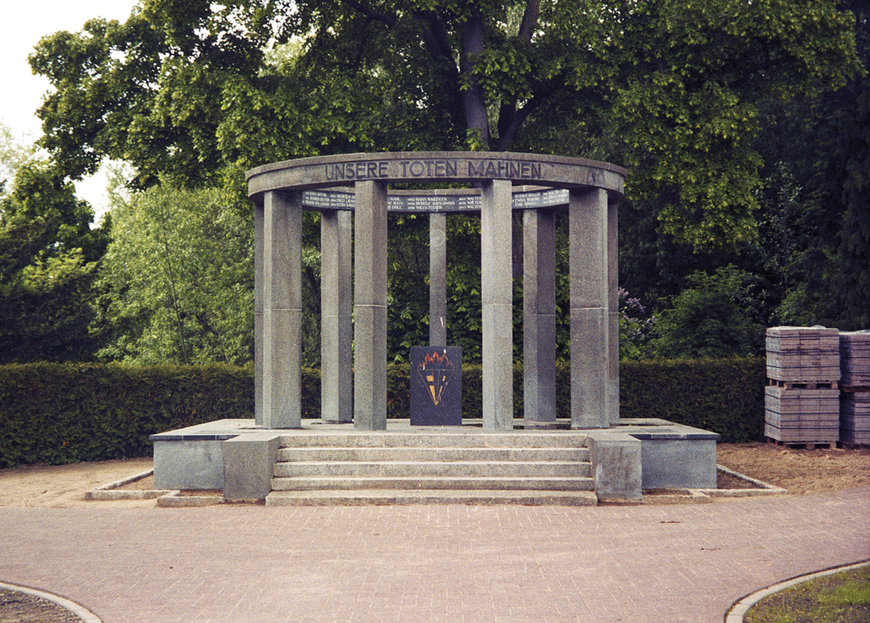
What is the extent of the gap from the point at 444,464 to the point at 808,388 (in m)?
8.96

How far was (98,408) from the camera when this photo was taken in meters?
18.0

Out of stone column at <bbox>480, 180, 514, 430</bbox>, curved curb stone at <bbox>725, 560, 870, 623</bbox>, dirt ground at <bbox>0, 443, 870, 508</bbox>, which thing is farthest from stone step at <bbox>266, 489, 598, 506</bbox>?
curved curb stone at <bbox>725, 560, 870, 623</bbox>

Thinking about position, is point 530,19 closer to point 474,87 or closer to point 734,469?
point 474,87

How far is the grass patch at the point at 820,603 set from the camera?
22.2 feet

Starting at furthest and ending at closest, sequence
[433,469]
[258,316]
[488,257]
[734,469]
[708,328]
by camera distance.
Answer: [708,328]
[258,316]
[734,469]
[488,257]
[433,469]

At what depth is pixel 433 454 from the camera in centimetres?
1296

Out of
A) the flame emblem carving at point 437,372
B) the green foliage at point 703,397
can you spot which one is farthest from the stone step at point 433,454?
the green foliage at point 703,397

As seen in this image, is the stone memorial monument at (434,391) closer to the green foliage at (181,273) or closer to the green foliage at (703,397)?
the green foliage at (703,397)

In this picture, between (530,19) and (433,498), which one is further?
(530,19)

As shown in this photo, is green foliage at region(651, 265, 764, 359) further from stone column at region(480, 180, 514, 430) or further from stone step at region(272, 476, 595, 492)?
stone step at region(272, 476, 595, 492)

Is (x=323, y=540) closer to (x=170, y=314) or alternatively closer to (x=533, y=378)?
(x=533, y=378)

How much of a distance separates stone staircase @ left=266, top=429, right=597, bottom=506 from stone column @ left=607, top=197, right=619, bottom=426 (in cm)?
277

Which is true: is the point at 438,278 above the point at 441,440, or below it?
above

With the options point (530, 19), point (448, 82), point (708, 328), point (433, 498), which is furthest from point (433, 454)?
point (530, 19)
